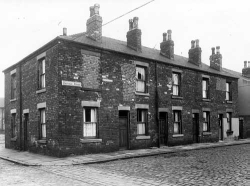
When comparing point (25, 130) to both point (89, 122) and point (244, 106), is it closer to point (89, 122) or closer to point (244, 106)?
point (89, 122)

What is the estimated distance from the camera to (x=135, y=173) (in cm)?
967

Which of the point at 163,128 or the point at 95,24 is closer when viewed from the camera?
the point at 95,24

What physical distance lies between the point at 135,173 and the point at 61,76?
7.12 meters

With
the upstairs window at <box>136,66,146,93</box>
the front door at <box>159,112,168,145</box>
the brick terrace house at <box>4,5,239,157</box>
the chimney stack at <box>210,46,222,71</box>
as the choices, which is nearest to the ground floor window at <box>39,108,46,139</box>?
the brick terrace house at <box>4,5,239,157</box>

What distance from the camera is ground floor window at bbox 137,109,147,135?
18062mm

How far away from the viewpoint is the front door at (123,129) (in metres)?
17.1

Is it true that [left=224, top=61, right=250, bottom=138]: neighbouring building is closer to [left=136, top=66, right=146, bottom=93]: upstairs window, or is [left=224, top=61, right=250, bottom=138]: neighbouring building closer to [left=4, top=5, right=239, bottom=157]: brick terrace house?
[left=4, top=5, right=239, bottom=157]: brick terrace house

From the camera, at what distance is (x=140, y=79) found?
18359 millimetres

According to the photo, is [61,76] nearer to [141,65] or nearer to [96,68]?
[96,68]

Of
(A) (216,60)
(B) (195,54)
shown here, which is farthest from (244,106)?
(B) (195,54)

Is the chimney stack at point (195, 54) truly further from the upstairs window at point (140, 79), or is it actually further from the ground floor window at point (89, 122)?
the ground floor window at point (89, 122)

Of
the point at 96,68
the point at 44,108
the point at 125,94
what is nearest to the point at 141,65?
the point at 125,94

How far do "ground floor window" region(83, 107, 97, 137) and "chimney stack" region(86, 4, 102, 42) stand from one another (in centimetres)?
506

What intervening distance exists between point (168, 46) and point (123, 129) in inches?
340
